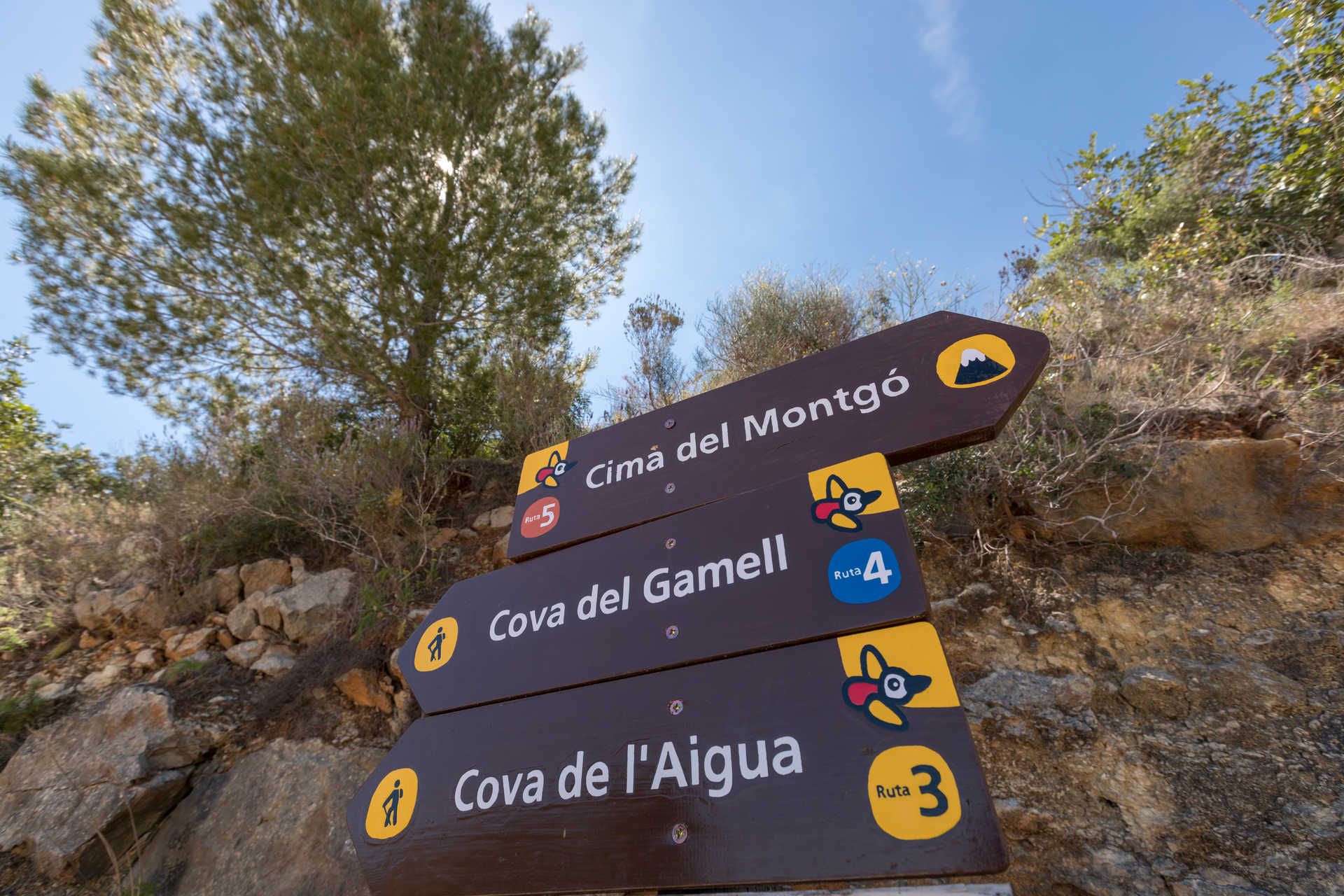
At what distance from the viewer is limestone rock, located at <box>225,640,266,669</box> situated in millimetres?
4215

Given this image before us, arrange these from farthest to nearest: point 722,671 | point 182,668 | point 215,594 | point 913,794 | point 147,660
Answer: point 215,594, point 147,660, point 182,668, point 722,671, point 913,794

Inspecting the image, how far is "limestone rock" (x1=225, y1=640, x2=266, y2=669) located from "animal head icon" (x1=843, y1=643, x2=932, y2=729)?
14.6 feet

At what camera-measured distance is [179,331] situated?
19.8 feet

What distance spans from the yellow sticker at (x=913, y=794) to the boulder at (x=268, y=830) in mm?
2857

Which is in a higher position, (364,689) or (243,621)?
(243,621)

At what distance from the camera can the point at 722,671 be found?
169cm

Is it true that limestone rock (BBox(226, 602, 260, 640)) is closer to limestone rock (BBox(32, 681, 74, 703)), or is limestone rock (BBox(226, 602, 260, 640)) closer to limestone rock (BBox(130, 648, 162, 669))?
limestone rock (BBox(130, 648, 162, 669))

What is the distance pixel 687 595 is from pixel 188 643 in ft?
14.6

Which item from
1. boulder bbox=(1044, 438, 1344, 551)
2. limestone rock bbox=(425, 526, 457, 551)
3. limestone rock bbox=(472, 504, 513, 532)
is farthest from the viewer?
limestone rock bbox=(472, 504, 513, 532)

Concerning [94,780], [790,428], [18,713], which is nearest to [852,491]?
[790,428]

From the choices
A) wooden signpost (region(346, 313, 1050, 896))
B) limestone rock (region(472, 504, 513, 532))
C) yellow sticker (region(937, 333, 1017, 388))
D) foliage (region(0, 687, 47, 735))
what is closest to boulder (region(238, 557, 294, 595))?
foliage (region(0, 687, 47, 735))

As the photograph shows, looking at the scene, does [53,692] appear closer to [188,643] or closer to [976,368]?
[188,643]

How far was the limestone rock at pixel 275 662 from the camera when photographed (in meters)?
4.12

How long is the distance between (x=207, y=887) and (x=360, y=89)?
619 centimetres
